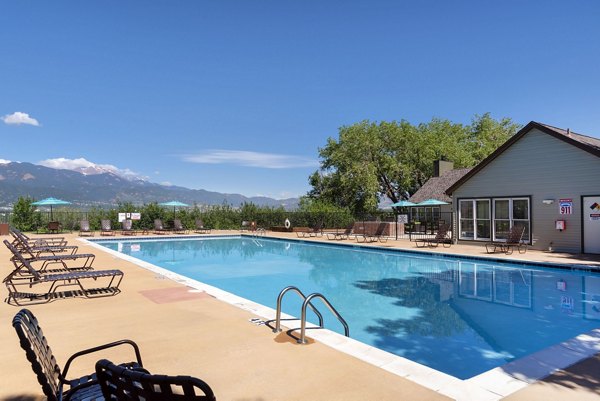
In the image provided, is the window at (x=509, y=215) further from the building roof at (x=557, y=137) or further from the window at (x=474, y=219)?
the building roof at (x=557, y=137)

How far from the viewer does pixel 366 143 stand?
35.5 metres

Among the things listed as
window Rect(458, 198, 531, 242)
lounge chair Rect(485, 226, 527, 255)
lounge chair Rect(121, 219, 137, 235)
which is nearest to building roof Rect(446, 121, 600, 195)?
window Rect(458, 198, 531, 242)

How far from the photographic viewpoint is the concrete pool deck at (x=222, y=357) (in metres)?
3.25

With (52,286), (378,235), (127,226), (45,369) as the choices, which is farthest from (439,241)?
(127,226)

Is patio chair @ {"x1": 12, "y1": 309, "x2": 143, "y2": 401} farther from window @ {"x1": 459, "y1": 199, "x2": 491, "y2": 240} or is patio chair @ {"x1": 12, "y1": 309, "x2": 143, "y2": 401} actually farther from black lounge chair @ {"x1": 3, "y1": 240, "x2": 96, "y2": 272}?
window @ {"x1": 459, "y1": 199, "x2": 491, "y2": 240}

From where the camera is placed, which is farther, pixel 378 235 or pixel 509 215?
pixel 378 235

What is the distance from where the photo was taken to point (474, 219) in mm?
17141

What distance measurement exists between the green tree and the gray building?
26216mm

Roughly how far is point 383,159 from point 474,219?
63.8 ft

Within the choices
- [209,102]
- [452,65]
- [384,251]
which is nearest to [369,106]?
[452,65]

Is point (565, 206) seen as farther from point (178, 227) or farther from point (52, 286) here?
point (178, 227)

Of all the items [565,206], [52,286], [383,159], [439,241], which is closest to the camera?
[52,286]

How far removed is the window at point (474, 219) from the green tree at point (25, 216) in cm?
2632

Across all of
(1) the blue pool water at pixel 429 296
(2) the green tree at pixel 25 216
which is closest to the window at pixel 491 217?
(1) the blue pool water at pixel 429 296
